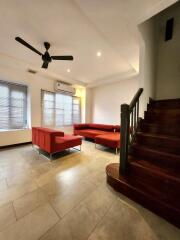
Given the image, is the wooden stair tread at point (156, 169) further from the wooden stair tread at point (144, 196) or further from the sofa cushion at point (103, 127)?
the sofa cushion at point (103, 127)

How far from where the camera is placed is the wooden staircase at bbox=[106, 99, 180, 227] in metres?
1.46

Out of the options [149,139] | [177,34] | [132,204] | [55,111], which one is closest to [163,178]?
[132,204]

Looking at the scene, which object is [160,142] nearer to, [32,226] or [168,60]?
[32,226]

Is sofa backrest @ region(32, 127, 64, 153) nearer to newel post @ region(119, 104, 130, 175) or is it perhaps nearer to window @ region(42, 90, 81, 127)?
window @ region(42, 90, 81, 127)

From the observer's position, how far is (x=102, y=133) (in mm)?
5008

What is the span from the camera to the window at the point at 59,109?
5.34 metres

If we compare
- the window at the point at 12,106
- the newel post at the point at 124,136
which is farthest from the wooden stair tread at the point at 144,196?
the window at the point at 12,106

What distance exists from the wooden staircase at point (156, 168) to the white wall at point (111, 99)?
2954mm

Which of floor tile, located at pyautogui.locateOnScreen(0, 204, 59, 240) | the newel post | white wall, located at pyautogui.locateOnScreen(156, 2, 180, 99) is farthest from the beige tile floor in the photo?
white wall, located at pyautogui.locateOnScreen(156, 2, 180, 99)

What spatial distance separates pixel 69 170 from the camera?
2576 millimetres

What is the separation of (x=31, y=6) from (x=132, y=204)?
3.42 m

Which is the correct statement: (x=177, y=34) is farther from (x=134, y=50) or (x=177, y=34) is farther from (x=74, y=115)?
(x=74, y=115)

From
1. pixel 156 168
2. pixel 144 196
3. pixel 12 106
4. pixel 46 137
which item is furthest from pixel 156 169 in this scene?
pixel 12 106

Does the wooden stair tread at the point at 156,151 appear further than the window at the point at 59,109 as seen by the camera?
No
